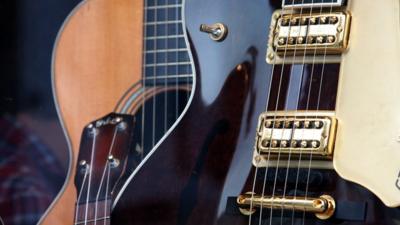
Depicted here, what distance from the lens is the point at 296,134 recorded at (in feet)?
3.62

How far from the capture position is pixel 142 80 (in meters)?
1.33

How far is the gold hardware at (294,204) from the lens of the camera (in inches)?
41.9

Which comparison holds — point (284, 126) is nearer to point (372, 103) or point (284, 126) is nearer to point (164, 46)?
point (372, 103)

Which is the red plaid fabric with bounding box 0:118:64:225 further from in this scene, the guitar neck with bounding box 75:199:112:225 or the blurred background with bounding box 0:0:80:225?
the guitar neck with bounding box 75:199:112:225

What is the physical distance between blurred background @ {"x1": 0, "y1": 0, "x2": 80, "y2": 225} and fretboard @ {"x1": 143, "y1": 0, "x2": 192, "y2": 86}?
0.16 metres

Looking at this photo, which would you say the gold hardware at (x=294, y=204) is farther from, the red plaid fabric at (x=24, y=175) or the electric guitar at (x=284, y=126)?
the red plaid fabric at (x=24, y=175)

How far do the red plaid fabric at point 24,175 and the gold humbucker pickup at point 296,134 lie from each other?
1.29 feet

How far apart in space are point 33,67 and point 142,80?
0.21 metres

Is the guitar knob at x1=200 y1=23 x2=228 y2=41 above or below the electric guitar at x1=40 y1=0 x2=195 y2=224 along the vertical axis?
above

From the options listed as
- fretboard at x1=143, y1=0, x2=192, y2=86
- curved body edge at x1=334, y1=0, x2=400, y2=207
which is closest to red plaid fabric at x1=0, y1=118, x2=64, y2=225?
fretboard at x1=143, y1=0, x2=192, y2=86

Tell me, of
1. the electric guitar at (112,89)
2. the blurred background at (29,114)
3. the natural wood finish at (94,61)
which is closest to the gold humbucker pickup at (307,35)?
the electric guitar at (112,89)

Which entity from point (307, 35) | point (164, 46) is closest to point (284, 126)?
point (307, 35)

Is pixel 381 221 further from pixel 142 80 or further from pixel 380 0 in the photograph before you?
pixel 142 80

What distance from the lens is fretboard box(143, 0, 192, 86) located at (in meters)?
1.30
